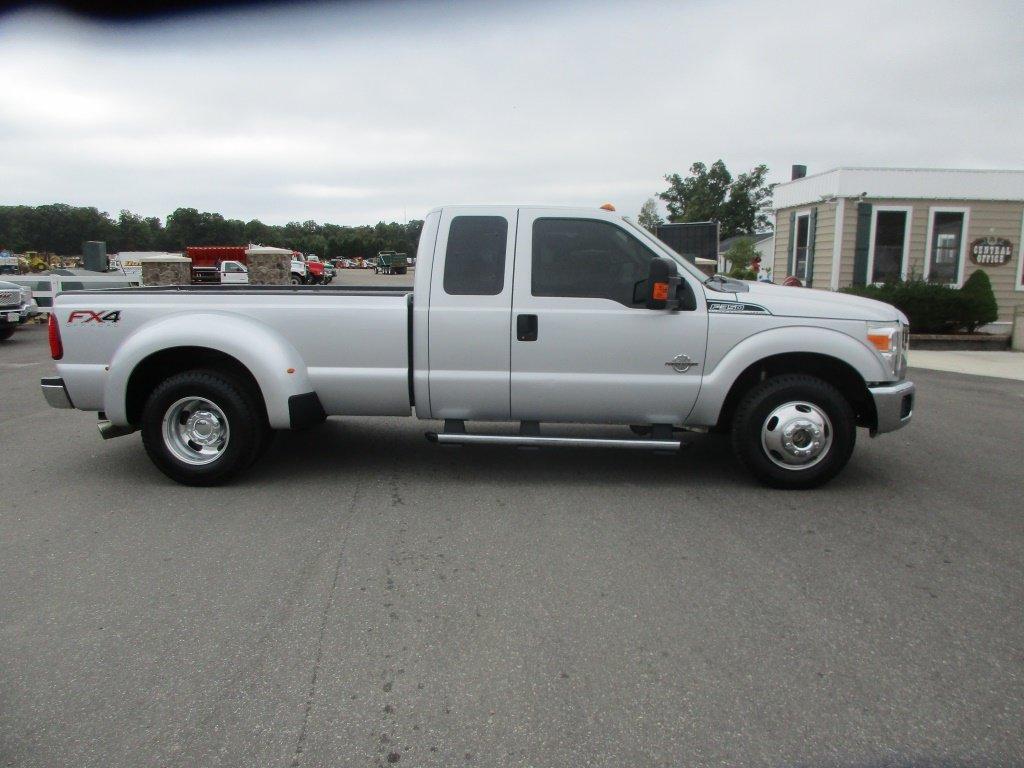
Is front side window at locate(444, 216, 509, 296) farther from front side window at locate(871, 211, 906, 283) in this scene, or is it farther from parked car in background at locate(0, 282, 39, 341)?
front side window at locate(871, 211, 906, 283)

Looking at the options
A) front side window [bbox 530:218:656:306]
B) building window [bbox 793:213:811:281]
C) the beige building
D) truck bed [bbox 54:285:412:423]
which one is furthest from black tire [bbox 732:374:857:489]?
building window [bbox 793:213:811:281]

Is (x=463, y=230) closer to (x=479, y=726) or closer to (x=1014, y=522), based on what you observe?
(x=479, y=726)

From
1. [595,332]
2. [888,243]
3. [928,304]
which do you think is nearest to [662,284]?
[595,332]

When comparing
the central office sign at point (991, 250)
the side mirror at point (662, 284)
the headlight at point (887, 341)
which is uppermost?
the central office sign at point (991, 250)

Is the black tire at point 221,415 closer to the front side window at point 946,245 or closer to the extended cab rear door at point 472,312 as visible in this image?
the extended cab rear door at point 472,312

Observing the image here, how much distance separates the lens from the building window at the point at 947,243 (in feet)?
61.7

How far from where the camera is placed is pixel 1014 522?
525cm

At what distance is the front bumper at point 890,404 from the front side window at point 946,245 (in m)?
15.1

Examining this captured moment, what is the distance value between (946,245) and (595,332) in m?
16.7

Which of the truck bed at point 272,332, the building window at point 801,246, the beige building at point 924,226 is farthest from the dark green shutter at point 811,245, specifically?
the truck bed at point 272,332

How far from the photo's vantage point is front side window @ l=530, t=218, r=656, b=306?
5832 millimetres

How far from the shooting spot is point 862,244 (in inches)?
744

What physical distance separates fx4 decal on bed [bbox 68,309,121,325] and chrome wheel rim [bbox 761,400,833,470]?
479cm

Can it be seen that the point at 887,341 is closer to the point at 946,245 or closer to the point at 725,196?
the point at 946,245
